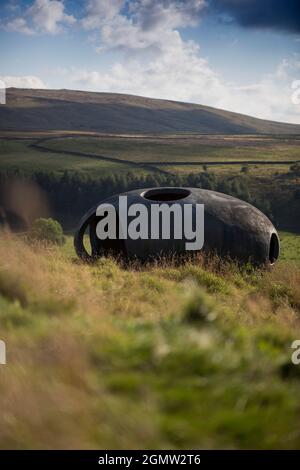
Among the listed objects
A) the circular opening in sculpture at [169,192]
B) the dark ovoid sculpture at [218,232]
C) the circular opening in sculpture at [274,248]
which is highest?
the circular opening in sculpture at [169,192]

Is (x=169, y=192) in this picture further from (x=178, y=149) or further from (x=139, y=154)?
(x=178, y=149)

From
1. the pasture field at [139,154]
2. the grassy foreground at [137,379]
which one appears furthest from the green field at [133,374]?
the pasture field at [139,154]

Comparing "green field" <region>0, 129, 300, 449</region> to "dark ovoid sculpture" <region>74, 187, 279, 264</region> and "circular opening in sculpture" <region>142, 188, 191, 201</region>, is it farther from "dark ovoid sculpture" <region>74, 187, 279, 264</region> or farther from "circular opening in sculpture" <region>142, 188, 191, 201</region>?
"circular opening in sculpture" <region>142, 188, 191, 201</region>

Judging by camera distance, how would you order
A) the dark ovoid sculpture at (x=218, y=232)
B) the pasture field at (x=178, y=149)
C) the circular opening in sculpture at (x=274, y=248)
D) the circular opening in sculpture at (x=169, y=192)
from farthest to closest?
1. the pasture field at (x=178, y=149)
2. the circular opening in sculpture at (x=274, y=248)
3. the circular opening in sculpture at (x=169, y=192)
4. the dark ovoid sculpture at (x=218, y=232)

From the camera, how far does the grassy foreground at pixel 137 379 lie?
3.12 metres

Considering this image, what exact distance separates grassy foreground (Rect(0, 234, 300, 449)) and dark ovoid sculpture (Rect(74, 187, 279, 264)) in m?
8.15

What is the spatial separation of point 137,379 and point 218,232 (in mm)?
10722

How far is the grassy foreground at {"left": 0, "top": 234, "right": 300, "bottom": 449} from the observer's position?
3121 millimetres

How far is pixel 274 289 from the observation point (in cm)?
1051

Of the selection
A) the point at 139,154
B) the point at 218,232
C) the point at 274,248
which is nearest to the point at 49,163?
the point at 139,154

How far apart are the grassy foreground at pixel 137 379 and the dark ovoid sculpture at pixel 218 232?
321 inches

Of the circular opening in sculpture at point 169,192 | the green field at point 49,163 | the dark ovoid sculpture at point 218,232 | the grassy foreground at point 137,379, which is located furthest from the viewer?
the green field at point 49,163

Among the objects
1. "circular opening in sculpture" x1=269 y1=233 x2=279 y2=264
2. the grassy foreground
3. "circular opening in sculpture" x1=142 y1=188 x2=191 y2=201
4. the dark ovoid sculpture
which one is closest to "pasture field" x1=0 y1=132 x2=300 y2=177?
"circular opening in sculpture" x1=142 y1=188 x2=191 y2=201

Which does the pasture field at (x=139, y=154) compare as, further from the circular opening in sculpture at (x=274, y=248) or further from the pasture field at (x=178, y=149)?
the circular opening in sculpture at (x=274, y=248)
